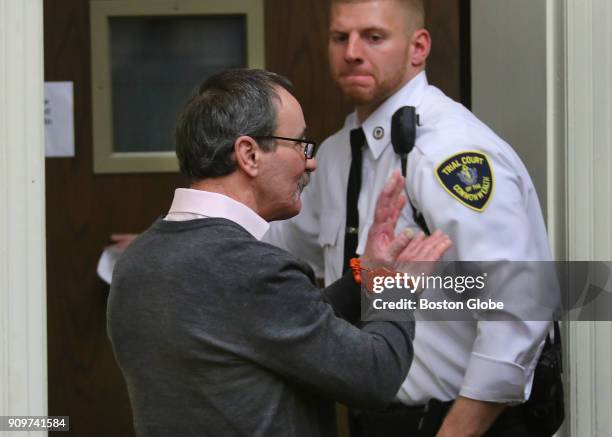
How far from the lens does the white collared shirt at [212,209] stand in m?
1.62

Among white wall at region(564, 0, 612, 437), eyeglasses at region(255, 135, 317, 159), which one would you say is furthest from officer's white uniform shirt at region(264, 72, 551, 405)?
eyeglasses at region(255, 135, 317, 159)

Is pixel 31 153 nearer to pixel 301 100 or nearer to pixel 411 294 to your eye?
pixel 411 294

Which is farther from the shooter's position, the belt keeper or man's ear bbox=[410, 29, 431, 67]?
man's ear bbox=[410, 29, 431, 67]

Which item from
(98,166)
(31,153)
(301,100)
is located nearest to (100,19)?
(98,166)

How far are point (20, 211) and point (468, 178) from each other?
0.94 m

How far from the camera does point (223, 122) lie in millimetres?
1619

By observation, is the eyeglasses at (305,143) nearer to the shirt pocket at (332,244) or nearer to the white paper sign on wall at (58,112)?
the shirt pocket at (332,244)

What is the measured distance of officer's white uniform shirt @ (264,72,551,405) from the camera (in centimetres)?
207

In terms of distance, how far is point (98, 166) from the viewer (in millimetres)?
2998

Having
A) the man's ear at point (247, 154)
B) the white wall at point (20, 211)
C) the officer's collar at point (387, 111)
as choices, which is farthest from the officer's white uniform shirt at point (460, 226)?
the white wall at point (20, 211)

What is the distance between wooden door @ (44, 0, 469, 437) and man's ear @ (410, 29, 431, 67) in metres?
0.60

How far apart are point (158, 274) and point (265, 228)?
215 mm

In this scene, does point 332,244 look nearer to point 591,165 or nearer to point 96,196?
point 591,165

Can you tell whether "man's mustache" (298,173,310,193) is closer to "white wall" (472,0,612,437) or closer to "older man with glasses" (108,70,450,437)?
"older man with glasses" (108,70,450,437)
